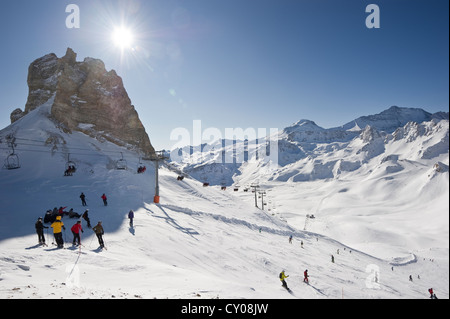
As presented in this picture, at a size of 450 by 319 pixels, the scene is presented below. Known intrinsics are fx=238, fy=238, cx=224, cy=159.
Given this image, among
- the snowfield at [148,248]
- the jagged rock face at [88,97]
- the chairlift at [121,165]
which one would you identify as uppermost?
the jagged rock face at [88,97]

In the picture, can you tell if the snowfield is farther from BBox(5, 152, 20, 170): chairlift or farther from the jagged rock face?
the jagged rock face

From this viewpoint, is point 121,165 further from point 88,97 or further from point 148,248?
point 148,248

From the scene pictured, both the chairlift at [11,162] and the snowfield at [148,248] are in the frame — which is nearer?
the snowfield at [148,248]

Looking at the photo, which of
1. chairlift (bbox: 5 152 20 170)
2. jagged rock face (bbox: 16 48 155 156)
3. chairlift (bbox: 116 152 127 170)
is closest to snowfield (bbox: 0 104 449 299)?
chairlift (bbox: 5 152 20 170)

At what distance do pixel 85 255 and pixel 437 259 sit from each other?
81215 millimetres

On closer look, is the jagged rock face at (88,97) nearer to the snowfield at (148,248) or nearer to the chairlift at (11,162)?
the snowfield at (148,248)

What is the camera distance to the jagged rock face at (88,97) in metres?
55.3

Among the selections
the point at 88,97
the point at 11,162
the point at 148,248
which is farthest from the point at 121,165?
the point at 148,248

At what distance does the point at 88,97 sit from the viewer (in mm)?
59000

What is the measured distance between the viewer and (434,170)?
166 m

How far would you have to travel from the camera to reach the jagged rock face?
5531 cm

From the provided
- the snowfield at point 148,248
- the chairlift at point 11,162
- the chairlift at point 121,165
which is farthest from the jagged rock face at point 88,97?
the chairlift at point 11,162
